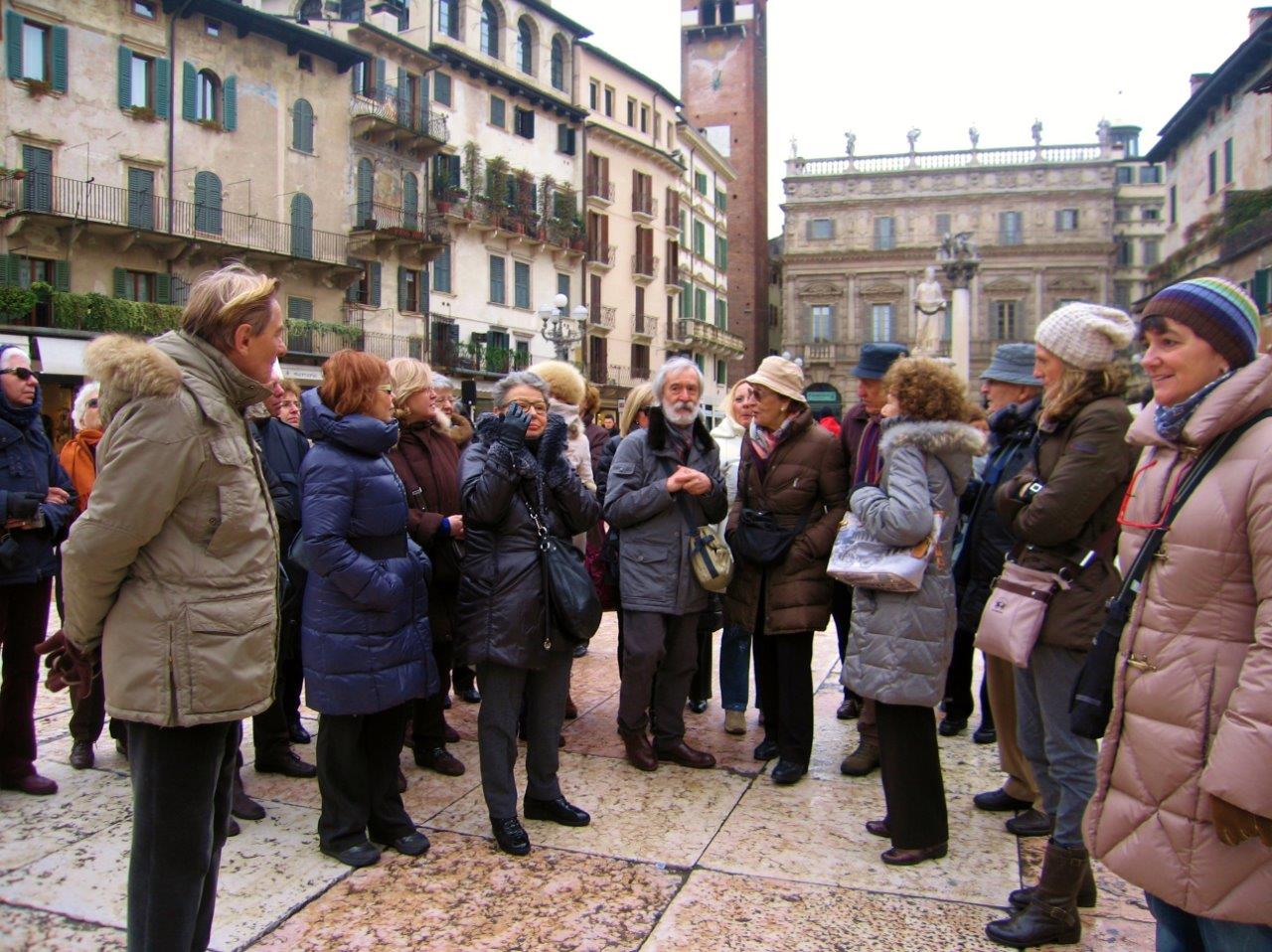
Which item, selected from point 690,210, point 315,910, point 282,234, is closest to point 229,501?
point 315,910

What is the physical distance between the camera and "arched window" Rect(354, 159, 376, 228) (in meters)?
28.9

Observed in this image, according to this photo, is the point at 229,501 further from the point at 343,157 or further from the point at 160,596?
the point at 343,157

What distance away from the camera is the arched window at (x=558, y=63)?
3738 cm

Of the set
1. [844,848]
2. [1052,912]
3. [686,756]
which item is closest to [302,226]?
[686,756]

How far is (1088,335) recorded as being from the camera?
11.1 ft

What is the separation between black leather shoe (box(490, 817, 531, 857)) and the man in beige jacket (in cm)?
129

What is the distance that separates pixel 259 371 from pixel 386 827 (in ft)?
6.13

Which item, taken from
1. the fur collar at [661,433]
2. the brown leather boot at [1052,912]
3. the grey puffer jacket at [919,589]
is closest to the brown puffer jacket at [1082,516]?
the grey puffer jacket at [919,589]

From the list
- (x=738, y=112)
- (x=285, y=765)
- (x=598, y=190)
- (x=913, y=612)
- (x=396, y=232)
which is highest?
(x=738, y=112)

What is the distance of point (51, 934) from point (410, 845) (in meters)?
1.14

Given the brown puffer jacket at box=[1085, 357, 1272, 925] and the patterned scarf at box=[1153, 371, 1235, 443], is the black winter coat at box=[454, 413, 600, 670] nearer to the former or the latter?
the brown puffer jacket at box=[1085, 357, 1272, 925]

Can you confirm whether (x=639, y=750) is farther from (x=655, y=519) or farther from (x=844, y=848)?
(x=844, y=848)

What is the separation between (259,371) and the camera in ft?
8.89

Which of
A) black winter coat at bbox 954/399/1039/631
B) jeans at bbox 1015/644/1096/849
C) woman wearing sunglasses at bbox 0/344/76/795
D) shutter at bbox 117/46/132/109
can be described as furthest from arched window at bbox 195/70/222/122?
jeans at bbox 1015/644/1096/849
